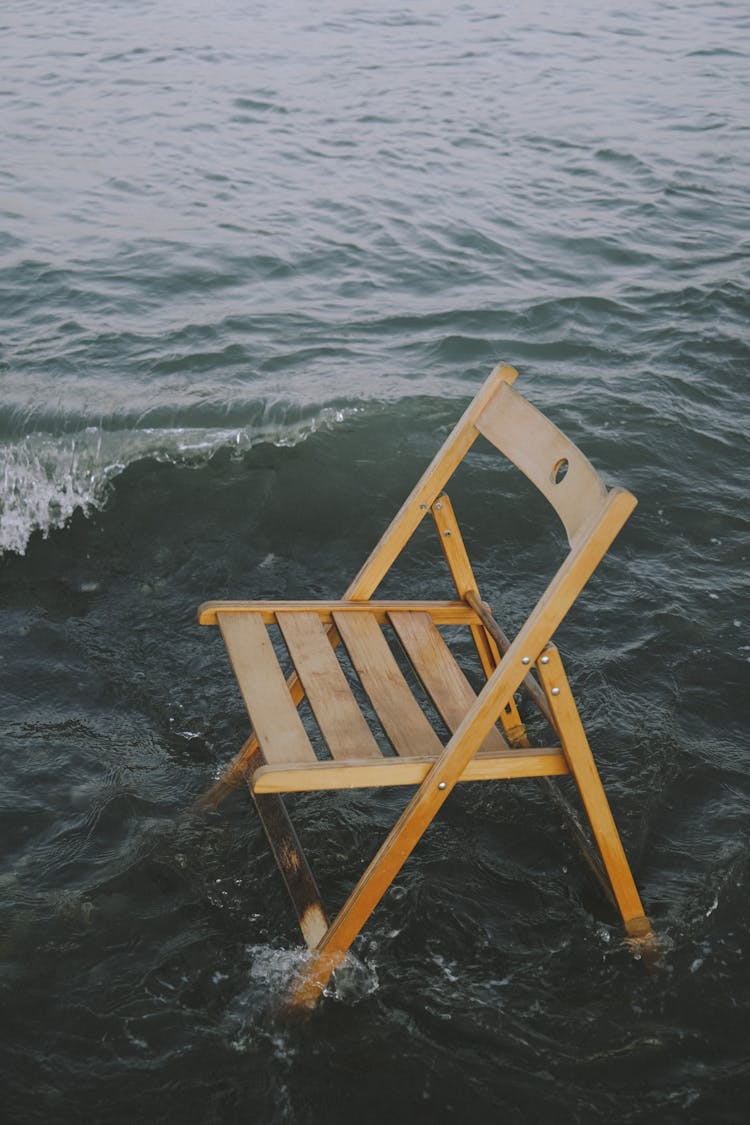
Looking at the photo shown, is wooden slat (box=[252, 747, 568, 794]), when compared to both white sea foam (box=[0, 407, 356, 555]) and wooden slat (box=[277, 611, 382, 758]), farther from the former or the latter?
white sea foam (box=[0, 407, 356, 555])

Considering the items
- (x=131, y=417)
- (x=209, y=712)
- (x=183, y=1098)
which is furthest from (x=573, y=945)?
(x=131, y=417)

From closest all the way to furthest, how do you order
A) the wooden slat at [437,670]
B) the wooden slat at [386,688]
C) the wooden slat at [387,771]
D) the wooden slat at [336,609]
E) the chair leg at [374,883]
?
the wooden slat at [387,771] < the chair leg at [374,883] < the wooden slat at [386,688] < the wooden slat at [437,670] < the wooden slat at [336,609]

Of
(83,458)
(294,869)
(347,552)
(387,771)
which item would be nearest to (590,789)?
(387,771)

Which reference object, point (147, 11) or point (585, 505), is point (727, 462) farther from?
point (147, 11)

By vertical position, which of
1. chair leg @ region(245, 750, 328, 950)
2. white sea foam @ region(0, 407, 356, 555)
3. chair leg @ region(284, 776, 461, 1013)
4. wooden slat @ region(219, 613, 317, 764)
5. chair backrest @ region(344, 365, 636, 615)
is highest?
chair backrest @ region(344, 365, 636, 615)

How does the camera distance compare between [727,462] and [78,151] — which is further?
[78,151]

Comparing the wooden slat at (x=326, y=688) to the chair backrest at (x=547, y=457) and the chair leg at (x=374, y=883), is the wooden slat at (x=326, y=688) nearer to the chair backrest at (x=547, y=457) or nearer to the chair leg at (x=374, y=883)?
the chair leg at (x=374, y=883)

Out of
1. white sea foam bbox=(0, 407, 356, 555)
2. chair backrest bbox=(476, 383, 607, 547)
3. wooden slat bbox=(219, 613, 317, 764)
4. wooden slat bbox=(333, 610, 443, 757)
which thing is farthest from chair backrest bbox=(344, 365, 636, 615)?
white sea foam bbox=(0, 407, 356, 555)

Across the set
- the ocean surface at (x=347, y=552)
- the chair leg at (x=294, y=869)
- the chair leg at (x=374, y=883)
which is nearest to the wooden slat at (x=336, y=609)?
the chair leg at (x=294, y=869)

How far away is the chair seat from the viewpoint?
2.61 m

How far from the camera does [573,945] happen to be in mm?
3104

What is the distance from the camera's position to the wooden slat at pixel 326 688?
2754 millimetres

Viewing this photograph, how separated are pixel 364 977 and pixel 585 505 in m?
1.34

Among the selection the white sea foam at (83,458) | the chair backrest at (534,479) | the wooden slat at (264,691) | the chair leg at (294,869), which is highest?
the chair backrest at (534,479)
